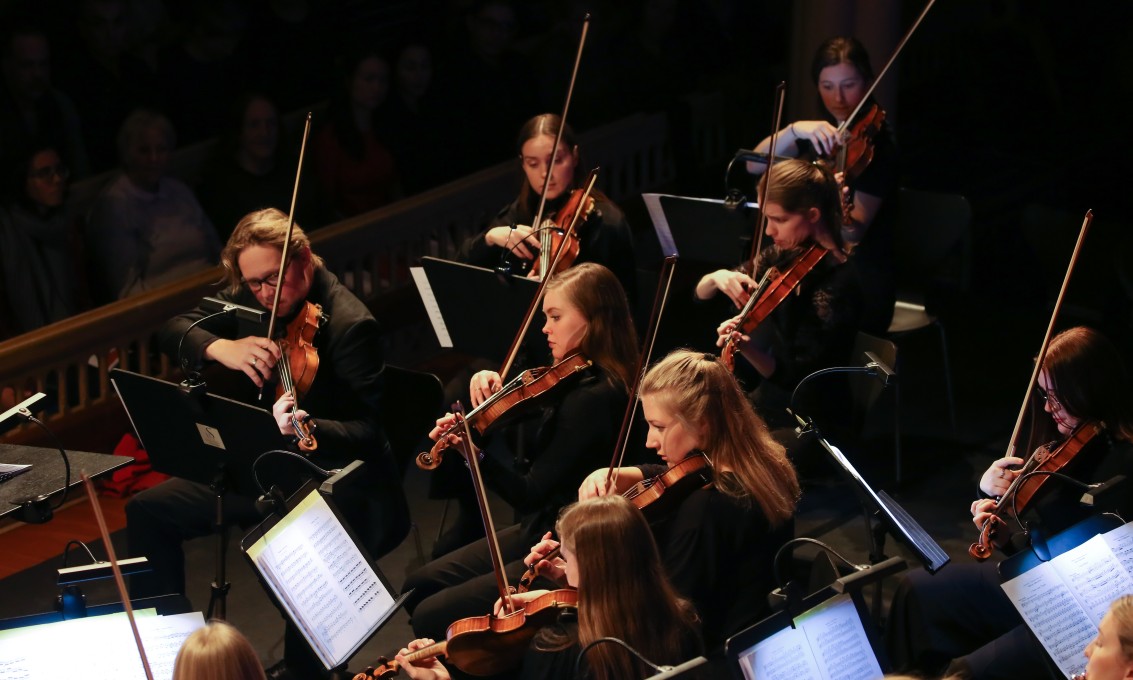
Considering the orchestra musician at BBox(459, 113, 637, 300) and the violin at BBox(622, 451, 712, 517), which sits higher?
the orchestra musician at BBox(459, 113, 637, 300)

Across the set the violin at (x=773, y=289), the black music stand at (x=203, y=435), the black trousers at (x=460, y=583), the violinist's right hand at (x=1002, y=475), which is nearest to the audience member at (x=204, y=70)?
the black music stand at (x=203, y=435)

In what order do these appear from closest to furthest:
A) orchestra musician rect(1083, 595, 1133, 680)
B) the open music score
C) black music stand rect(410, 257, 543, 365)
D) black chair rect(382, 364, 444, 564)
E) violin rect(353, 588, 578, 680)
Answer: orchestra musician rect(1083, 595, 1133, 680) → violin rect(353, 588, 578, 680) → the open music score → black chair rect(382, 364, 444, 564) → black music stand rect(410, 257, 543, 365)

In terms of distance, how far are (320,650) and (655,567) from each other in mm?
854

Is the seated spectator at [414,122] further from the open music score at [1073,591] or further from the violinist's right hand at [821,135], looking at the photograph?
the open music score at [1073,591]

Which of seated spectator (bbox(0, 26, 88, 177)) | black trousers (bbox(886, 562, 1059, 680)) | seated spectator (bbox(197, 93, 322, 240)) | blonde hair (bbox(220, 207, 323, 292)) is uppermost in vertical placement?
seated spectator (bbox(0, 26, 88, 177))

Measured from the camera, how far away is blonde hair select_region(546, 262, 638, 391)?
3.91m

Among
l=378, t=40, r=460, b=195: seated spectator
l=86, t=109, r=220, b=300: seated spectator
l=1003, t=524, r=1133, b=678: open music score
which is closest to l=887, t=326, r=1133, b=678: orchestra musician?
l=1003, t=524, r=1133, b=678: open music score

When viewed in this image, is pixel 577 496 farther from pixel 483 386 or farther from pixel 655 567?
pixel 655 567

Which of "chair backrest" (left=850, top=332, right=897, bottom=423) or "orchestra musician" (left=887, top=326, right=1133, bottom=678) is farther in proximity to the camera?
"chair backrest" (left=850, top=332, right=897, bottom=423)

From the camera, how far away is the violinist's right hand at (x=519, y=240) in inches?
190

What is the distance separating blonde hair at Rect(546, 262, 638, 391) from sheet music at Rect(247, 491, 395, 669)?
3.03ft

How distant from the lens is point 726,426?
131 inches

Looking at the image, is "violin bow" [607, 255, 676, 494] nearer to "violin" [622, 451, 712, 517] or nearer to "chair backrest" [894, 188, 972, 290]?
"violin" [622, 451, 712, 517]

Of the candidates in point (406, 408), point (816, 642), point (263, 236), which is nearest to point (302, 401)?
point (406, 408)
